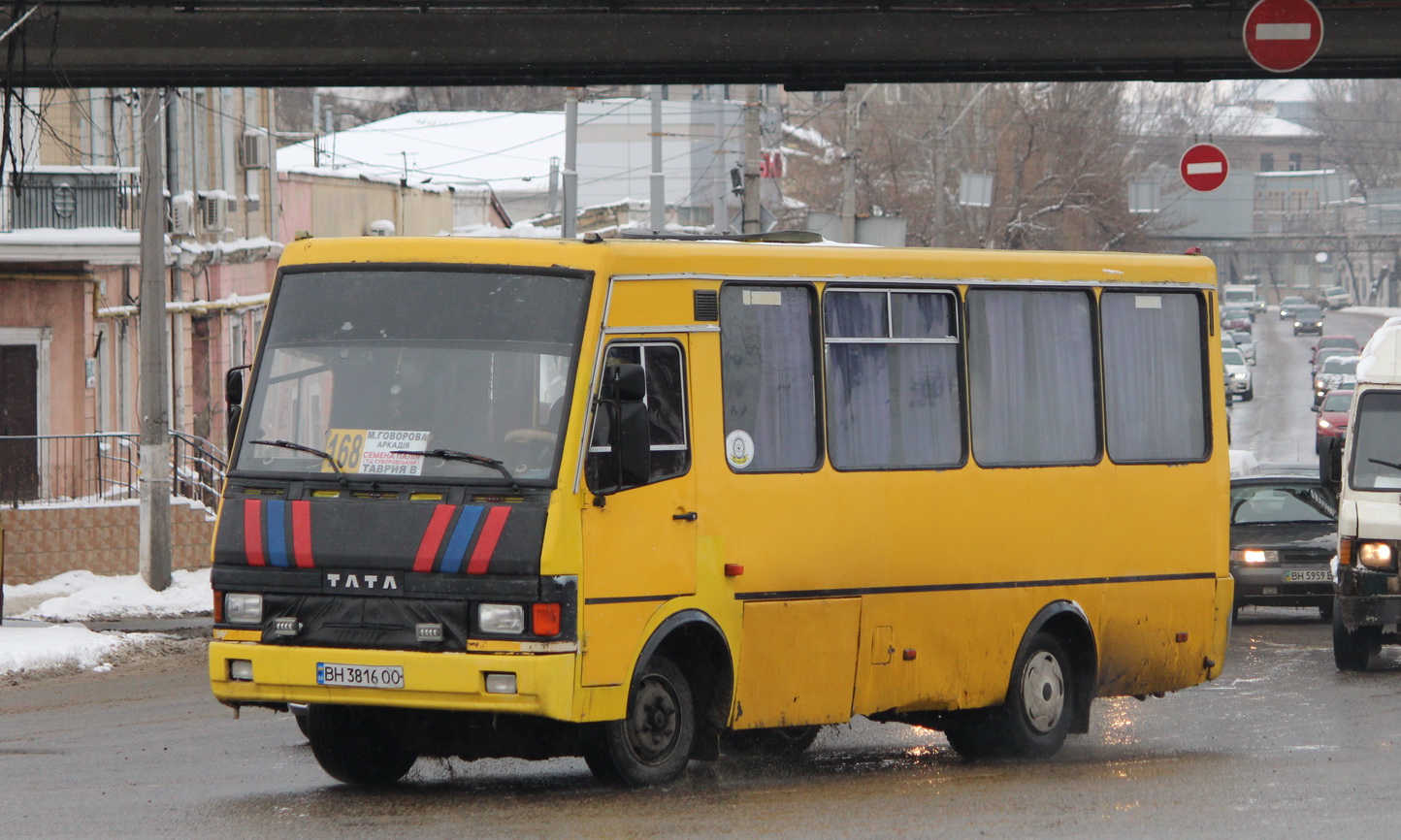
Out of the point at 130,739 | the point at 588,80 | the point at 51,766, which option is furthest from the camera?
the point at 588,80

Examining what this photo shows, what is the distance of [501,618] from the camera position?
856cm

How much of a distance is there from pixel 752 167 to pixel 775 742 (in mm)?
23290

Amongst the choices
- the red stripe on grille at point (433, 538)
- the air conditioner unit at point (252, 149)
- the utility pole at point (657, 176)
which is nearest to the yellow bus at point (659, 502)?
the red stripe on grille at point (433, 538)

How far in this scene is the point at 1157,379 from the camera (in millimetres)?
12328

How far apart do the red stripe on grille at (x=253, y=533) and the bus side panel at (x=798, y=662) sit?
91.2 inches

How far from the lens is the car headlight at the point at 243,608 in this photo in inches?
353

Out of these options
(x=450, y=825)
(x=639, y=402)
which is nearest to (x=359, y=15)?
(x=639, y=402)

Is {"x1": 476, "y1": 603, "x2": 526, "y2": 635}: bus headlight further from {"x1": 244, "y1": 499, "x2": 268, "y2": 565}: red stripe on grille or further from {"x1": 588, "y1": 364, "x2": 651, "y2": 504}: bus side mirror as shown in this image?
{"x1": 244, "y1": 499, "x2": 268, "y2": 565}: red stripe on grille

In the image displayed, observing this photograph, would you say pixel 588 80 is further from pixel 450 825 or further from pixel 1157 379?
pixel 450 825

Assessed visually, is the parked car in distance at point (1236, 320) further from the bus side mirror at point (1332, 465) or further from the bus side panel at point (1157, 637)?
the bus side panel at point (1157, 637)

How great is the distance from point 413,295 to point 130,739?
13.4 feet

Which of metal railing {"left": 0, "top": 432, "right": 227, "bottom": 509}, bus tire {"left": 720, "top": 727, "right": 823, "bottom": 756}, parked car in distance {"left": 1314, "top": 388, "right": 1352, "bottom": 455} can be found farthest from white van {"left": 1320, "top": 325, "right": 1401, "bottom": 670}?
parked car in distance {"left": 1314, "top": 388, "right": 1352, "bottom": 455}

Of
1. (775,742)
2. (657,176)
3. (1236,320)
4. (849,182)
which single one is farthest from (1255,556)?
(1236,320)

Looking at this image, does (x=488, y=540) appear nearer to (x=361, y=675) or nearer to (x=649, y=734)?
(x=361, y=675)
